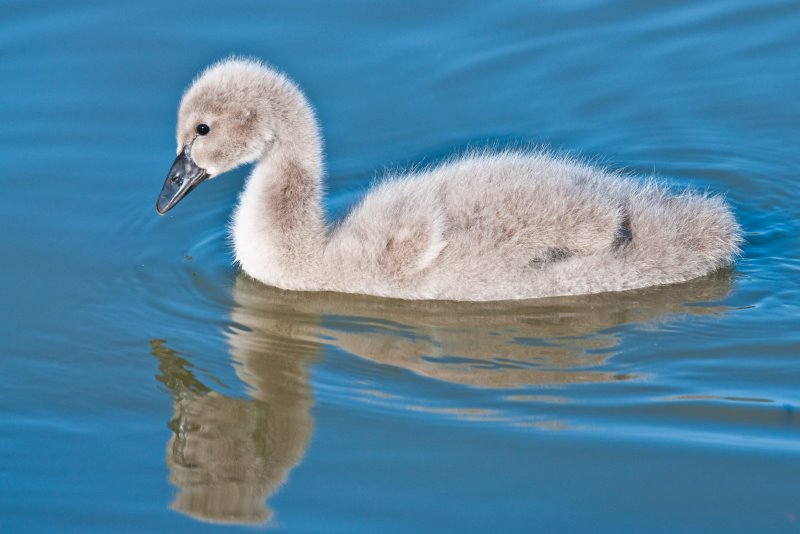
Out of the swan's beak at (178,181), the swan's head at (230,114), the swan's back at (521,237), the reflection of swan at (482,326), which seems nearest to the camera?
the reflection of swan at (482,326)

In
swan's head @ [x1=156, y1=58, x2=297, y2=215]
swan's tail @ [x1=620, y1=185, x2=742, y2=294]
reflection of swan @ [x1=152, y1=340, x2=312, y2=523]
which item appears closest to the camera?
reflection of swan @ [x1=152, y1=340, x2=312, y2=523]

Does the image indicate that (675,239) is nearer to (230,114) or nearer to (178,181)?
(230,114)

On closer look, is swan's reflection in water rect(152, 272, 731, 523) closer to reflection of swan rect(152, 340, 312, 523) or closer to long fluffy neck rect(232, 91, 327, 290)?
reflection of swan rect(152, 340, 312, 523)

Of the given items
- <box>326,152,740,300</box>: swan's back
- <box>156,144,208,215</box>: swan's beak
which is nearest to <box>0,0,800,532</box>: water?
<box>326,152,740,300</box>: swan's back

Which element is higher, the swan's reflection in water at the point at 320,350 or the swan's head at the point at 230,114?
the swan's head at the point at 230,114

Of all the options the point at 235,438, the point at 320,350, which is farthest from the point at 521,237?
the point at 235,438

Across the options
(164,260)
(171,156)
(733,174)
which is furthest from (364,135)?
(733,174)

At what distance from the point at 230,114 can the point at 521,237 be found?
173 centimetres

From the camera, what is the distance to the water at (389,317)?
5.41 meters

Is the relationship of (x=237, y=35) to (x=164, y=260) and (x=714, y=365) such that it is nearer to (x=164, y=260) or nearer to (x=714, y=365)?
(x=164, y=260)

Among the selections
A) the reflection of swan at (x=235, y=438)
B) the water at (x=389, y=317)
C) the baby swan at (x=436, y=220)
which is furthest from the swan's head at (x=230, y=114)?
the reflection of swan at (x=235, y=438)

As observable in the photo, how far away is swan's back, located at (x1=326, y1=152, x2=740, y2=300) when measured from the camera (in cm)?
699

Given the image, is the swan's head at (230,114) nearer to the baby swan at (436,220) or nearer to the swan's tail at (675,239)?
the baby swan at (436,220)

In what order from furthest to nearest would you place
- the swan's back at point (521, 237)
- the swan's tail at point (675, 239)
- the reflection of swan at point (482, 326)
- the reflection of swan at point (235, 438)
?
the swan's tail at point (675, 239)
the swan's back at point (521, 237)
the reflection of swan at point (482, 326)
the reflection of swan at point (235, 438)
